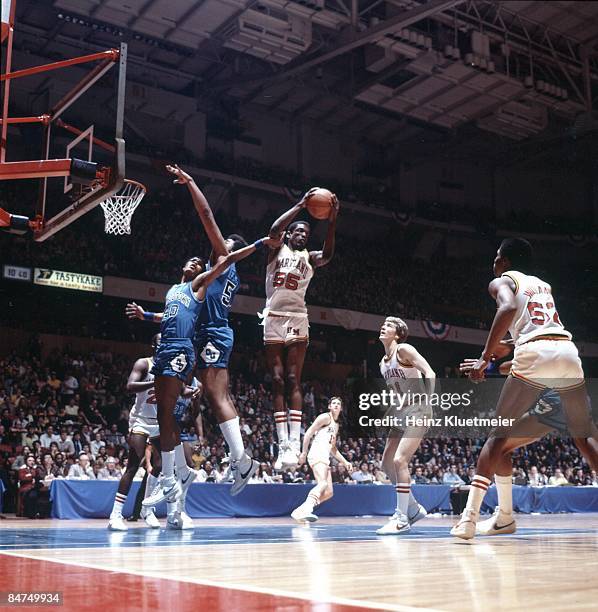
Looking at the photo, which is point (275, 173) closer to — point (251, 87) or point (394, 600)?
point (251, 87)

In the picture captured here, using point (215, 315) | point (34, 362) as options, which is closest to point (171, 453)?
point (215, 315)

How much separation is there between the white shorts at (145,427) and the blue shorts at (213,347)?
1859 millimetres

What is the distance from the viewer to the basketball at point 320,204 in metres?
7.83

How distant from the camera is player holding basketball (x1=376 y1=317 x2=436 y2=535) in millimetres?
8977

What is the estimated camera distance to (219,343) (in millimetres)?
8430

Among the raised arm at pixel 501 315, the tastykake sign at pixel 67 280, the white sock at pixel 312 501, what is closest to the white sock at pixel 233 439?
the raised arm at pixel 501 315

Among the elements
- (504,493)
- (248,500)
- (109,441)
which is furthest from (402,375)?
(109,441)

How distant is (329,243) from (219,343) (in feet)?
5.05

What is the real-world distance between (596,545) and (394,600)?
4.17 m

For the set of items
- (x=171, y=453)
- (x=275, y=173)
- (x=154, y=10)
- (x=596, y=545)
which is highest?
(x=154, y=10)

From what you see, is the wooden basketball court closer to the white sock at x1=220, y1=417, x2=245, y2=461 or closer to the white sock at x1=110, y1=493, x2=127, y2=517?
the white sock at x1=220, y1=417, x2=245, y2=461

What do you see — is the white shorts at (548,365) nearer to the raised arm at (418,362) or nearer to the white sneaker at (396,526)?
the raised arm at (418,362)

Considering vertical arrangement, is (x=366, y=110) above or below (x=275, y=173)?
above

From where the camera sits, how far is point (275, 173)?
29.5 metres
